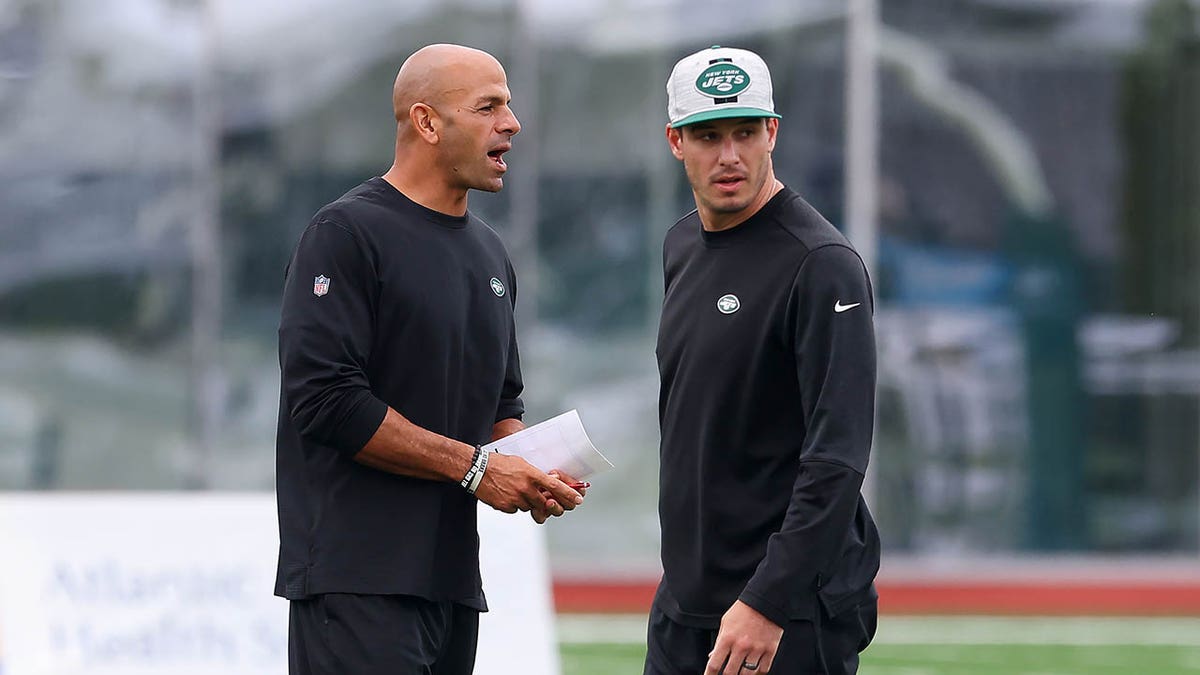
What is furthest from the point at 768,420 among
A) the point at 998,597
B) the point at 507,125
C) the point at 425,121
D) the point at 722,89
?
the point at 998,597

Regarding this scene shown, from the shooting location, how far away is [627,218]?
44.3ft

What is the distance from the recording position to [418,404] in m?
4.49

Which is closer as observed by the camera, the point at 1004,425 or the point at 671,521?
the point at 671,521

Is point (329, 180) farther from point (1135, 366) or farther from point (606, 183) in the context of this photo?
point (1135, 366)

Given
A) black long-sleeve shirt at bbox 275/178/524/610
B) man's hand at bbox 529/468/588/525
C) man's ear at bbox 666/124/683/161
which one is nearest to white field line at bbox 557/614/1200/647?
man's hand at bbox 529/468/588/525

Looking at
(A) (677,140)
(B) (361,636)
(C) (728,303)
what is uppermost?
(A) (677,140)

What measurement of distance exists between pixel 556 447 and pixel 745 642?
2.65 ft

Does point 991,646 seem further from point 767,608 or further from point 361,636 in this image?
point 767,608

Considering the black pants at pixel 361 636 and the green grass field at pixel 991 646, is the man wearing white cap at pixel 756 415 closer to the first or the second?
the black pants at pixel 361 636

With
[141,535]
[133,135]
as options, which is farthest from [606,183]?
[141,535]

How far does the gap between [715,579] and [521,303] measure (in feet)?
30.2

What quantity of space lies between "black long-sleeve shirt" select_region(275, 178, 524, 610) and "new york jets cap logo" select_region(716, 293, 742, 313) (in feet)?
2.12

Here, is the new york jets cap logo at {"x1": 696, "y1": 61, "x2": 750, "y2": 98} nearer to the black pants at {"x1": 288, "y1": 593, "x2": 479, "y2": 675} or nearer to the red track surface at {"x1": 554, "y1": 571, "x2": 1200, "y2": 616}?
the black pants at {"x1": 288, "y1": 593, "x2": 479, "y2": 675}

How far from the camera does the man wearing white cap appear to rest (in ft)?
Result: 13.0
